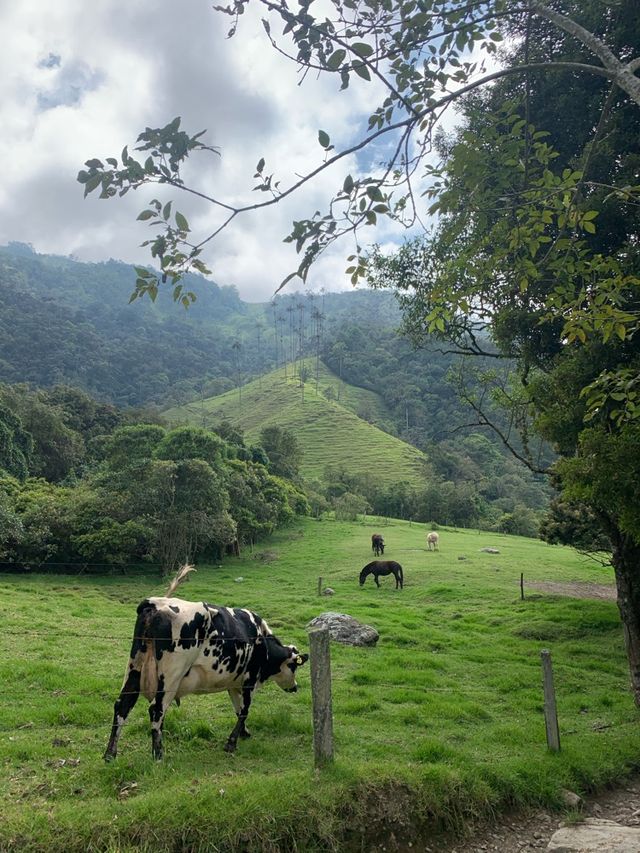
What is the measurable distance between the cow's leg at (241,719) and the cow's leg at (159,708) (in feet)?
3.14

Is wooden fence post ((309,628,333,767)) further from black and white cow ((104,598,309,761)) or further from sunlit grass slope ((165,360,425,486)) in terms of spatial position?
sunlit grass slope ((165,360,425,486))

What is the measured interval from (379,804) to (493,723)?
3884 millimetres

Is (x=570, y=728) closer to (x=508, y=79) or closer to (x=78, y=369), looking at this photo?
(x=508, y=79)

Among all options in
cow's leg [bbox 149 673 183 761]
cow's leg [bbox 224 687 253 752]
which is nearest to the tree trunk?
cow's leg [bbox 224 687 253 752]

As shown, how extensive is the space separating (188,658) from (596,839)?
4813 millimetres

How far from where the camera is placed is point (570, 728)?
9.23 meters

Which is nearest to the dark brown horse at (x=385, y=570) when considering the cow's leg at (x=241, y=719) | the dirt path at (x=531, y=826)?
the dirt path at (x=531, y=826)

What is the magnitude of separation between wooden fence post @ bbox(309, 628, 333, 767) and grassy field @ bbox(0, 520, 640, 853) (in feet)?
0.64

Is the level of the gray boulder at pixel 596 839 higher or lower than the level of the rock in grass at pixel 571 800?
higher

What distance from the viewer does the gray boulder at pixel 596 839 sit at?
5559mm

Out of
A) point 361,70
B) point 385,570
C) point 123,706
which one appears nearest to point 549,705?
point 123,706

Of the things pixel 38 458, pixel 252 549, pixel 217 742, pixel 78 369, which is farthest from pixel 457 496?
pixel 78 369

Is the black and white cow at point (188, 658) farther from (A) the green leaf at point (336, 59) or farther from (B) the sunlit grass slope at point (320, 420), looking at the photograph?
(B) the sunlit grass slope at point (320, 420)

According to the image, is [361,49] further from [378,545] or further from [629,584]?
[378,545]
